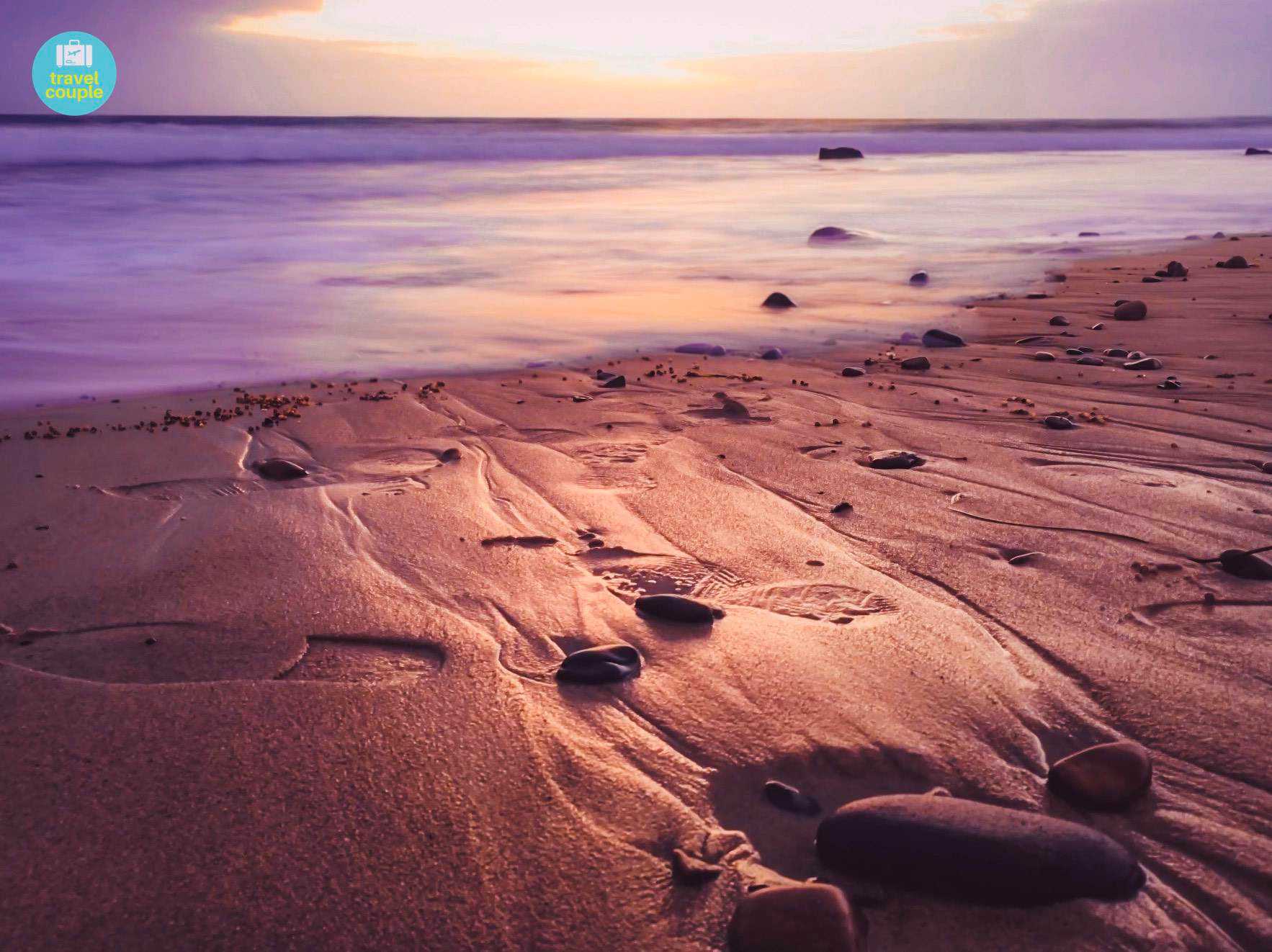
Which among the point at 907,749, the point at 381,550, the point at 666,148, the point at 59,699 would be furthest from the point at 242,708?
the point at 666,148

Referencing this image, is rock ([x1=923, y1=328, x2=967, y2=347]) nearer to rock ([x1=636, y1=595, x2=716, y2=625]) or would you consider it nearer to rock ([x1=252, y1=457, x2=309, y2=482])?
rock ([x1=252, y1=457, x2=309, y2=482])

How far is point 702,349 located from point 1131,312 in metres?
2.68

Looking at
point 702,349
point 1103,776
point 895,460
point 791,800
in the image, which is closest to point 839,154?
point 702,349

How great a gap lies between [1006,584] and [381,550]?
163 cm

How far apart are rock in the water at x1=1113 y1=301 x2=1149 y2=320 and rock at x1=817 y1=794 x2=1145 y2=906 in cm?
543

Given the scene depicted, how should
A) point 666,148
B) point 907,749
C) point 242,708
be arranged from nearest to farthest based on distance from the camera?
point 907,749, point 242,708, point 666,148

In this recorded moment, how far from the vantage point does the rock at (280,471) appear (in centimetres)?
341

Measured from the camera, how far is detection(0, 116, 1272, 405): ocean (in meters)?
6.06

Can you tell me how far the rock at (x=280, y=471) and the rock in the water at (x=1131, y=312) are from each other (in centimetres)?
504

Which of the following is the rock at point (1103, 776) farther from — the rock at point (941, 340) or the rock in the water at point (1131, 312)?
the rock in the water at point (1131, 312)

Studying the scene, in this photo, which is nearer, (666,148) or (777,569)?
(777,569)

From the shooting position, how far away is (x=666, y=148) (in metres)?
40.7

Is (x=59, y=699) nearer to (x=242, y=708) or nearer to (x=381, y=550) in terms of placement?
(x=242, y=708)

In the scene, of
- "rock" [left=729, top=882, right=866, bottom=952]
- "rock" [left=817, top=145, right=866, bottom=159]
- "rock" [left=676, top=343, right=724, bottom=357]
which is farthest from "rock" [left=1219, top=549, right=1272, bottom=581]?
"rock" [left=817, top=145, right=866, bottom=159]
